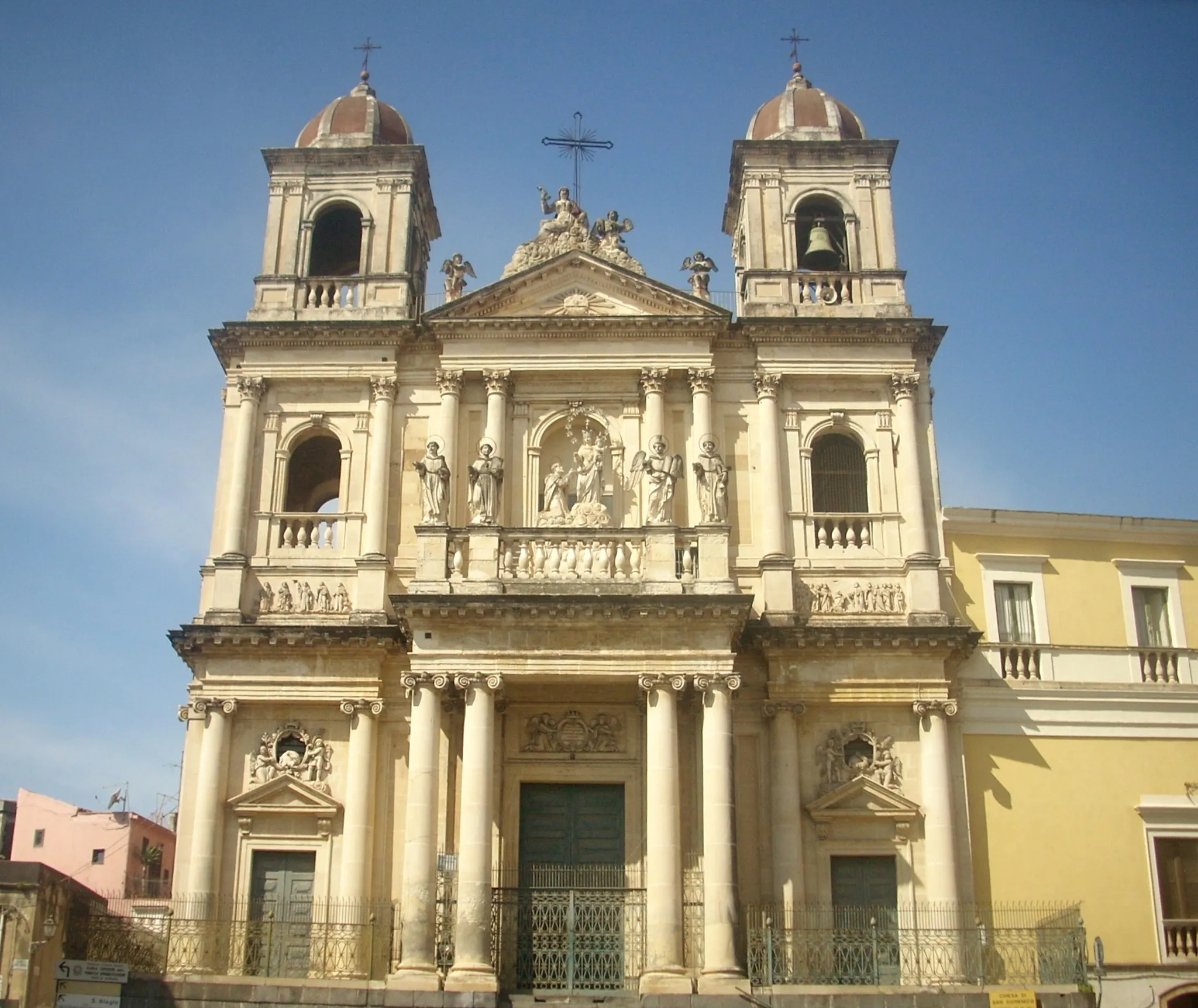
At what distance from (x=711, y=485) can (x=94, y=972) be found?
469 inches

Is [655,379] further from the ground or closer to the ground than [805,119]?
closer to the ground

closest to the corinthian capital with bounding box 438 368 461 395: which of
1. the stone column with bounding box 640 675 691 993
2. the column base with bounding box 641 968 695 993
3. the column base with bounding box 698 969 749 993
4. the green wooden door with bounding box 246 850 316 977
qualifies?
the stone column with bounding box 640 675 691 993

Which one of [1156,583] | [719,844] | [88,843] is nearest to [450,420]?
[719,844]

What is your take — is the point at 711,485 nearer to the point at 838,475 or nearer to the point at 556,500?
the point at 556,500

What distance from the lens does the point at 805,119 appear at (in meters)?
28.6

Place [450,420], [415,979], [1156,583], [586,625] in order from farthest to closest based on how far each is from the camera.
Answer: [1156,583] → [450,420] → [586,625] → [415,979]

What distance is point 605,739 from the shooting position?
77.1ft

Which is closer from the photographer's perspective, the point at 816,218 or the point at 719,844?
the point at 719,844

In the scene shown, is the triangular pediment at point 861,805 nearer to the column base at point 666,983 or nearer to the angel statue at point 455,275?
the column base at point 666,983

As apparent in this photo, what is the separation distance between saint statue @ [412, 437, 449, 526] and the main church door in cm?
480

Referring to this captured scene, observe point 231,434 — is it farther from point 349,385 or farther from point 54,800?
point 54,800

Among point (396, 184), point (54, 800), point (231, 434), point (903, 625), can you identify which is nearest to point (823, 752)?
point (903, 625)

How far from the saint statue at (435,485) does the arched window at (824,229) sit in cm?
889

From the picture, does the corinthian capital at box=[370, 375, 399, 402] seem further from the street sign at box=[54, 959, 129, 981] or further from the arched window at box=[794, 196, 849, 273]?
the street sign at box=[54, 959, 129, 981]
